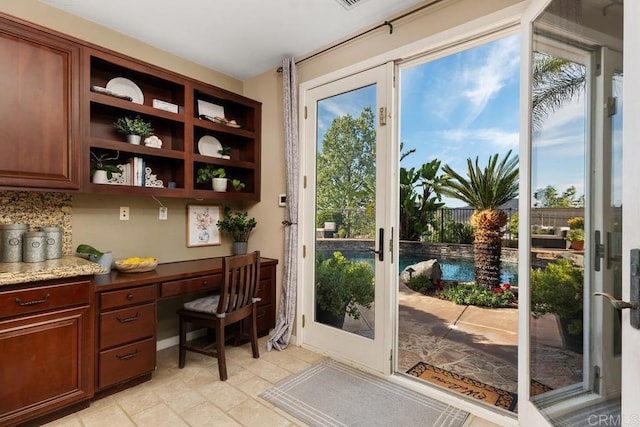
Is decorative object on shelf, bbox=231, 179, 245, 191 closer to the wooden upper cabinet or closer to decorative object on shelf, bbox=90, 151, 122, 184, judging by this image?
decorative object on shelf, bbox=90, 151, 122, 184

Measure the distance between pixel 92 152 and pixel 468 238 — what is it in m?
5.65

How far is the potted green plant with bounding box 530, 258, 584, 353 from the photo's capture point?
1.46 metres

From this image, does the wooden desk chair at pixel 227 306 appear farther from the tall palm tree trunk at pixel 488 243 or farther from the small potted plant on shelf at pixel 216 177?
the tall palm tree trunk at pixel 488 243

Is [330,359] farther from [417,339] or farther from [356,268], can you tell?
[417,339]

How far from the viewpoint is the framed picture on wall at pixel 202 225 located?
3115 mm

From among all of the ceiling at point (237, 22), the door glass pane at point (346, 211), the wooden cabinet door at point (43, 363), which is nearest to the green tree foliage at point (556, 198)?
the door glass pane at point (346, 211)

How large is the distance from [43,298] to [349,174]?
2.18 metres

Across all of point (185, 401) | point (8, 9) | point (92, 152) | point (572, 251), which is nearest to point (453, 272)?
point (572, 251)

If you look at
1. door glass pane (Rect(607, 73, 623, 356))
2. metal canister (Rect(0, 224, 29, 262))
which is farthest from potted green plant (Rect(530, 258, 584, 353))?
metal canister (Rect(0, 224, 29, 262))

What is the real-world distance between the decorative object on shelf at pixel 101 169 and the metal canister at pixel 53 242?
41cm

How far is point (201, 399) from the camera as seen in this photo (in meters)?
2.08

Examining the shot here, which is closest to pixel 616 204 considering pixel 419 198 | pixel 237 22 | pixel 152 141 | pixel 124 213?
pixel 237 22

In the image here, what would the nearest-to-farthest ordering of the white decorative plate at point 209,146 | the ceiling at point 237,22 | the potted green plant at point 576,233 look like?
the potted green plant at point 576,233, the ceiling at point 237,22, the white decorative plate at point 209,146

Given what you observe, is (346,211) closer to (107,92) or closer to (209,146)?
(209,146)
